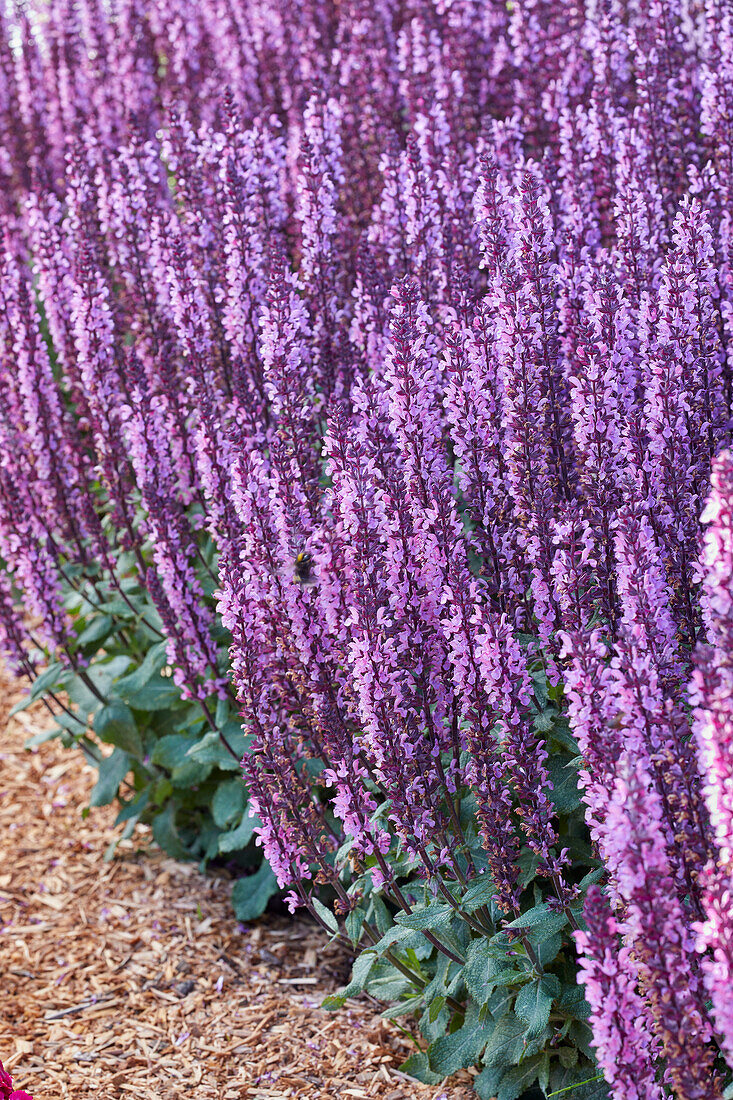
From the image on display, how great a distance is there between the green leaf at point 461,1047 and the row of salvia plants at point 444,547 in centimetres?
1

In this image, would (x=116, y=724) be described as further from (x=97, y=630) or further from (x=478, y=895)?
(x=478, y=895)

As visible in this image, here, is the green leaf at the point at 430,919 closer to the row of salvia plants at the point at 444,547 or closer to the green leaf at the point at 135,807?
the row of salvia plants at the point at 444,547

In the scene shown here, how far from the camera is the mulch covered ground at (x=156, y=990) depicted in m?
4.43

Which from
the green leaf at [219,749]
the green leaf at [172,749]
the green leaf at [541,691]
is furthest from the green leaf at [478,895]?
the green leaf at [172,749]

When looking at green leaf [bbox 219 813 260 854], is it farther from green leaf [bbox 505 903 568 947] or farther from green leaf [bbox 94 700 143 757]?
green leaf [bbox 505 903 568 947]

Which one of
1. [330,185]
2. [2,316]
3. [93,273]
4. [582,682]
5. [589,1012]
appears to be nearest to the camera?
[582,682]

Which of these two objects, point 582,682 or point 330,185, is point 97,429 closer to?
point 330,185

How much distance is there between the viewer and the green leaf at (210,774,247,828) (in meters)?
5.25

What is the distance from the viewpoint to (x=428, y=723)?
3.54 m

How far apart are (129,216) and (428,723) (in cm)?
332

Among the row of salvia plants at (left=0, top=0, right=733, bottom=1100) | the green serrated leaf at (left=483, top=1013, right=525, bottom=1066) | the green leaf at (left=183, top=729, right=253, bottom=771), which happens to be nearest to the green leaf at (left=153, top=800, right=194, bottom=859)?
the row of salvia plants at (left=0, top=0, right=733, bottom=1100)

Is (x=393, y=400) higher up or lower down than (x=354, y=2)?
lower down

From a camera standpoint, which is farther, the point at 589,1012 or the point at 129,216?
the point at 129,216

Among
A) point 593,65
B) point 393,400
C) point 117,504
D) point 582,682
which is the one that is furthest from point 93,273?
point 582,682
